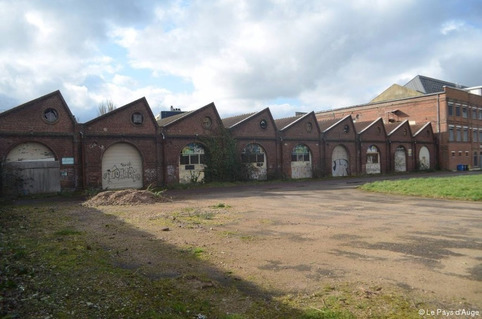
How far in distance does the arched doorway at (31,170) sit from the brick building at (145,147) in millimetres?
49

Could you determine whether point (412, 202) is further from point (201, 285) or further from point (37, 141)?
point (37, 141)

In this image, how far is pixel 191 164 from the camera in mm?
26125

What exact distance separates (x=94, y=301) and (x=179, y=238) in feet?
13.3

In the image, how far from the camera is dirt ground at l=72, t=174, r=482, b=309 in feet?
18.1

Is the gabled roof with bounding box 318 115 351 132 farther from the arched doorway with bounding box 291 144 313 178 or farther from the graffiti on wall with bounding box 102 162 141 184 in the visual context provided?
the graffiti on wall with bounding box 102 162 141 184

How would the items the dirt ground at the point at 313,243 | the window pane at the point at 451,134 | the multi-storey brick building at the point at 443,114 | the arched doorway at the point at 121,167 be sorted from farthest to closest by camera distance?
the window pane at the point at 451,134 < the multi-storey brick building at the point at 443,114 < the arched doorway at the point at 121,167 < the dirt ground at the point at 313,243

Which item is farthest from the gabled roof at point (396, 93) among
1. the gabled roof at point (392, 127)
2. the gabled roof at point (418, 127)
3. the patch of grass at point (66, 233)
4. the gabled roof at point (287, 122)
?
the patch of grass at point (66, 233)

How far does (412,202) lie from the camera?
601 inches

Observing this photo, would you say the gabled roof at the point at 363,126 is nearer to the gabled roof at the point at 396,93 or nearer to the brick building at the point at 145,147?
the brick building at the point at 145,147

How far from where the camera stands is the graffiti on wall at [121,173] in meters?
22.8

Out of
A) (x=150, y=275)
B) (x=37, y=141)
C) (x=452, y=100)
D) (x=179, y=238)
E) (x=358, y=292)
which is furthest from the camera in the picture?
(x=452, y=100)

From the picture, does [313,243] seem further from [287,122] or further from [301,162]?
[287,122]

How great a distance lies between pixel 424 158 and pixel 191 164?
31770mm

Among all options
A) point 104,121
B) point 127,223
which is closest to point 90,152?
point 104,121
